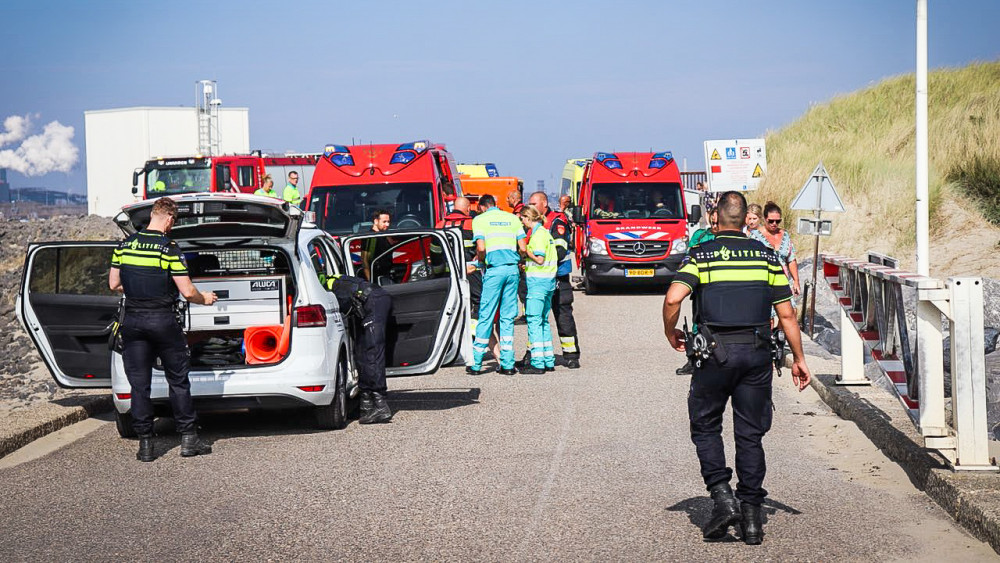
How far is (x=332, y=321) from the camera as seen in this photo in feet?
33.9

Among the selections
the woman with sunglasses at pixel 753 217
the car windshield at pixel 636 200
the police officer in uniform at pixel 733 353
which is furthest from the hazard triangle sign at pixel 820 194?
the police officer in uniform at pixel 733 353

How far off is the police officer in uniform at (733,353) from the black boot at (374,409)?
453cm

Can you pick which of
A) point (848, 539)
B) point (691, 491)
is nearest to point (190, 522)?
point (691, 491)

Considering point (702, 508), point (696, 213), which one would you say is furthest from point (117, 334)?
point (696, 213)

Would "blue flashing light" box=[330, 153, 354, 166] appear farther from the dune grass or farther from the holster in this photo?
the dune grass

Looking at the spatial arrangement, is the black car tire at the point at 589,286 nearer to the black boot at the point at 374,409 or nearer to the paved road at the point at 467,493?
the paved road at the point at 467,493

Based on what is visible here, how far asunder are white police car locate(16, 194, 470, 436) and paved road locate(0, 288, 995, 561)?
0.44 metres

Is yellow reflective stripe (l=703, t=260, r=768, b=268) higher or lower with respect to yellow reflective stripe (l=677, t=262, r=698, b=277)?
higher

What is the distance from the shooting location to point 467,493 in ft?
25.7

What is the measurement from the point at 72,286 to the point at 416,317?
18.3 metres

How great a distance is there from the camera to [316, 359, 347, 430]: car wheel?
34.0 ft

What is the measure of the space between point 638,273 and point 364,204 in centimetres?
752

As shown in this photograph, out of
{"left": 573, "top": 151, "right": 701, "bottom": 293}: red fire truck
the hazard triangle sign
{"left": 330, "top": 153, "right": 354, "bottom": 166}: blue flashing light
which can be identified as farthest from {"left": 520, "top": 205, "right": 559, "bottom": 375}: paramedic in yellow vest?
{"left": 573, "top": 151, "right": 701, "bottom": 293}: red fire truck

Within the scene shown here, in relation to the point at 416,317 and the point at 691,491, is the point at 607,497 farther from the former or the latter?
the point at 416,317
